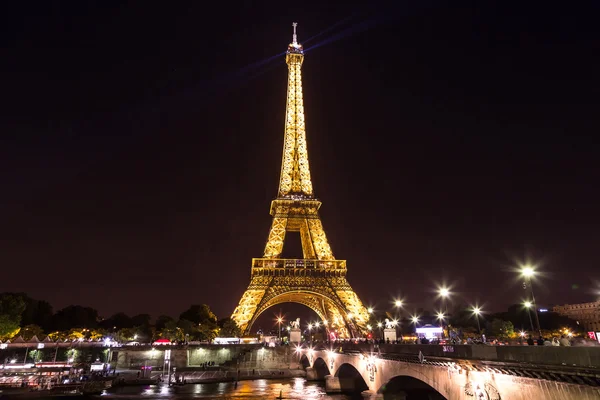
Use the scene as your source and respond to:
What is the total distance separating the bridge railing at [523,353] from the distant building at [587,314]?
4650 inches

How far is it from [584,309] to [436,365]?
13006cm

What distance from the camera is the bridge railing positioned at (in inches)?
490

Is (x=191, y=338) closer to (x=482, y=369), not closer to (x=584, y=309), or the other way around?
(x=482, y=369)

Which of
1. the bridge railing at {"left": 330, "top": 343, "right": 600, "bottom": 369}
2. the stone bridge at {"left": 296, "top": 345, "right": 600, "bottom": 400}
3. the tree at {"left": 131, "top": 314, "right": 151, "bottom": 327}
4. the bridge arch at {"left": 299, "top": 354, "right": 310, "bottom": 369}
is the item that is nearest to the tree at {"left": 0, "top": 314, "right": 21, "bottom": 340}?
the bridge arch at {"left": 299, "top": 354, "right": 310, "bottom": 369}

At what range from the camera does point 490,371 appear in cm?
1380

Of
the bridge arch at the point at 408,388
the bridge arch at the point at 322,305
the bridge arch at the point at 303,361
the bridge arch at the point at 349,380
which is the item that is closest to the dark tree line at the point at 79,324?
the bridge arch at the point at 322,305

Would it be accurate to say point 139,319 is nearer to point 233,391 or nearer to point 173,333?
point 173,333

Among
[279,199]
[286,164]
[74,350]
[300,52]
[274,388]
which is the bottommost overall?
[274,388]

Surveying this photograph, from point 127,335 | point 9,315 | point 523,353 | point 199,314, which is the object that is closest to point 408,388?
point 523,353

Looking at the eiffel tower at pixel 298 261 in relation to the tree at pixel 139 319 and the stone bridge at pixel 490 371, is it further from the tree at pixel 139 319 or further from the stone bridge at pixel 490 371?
the tree at pixel 139 319

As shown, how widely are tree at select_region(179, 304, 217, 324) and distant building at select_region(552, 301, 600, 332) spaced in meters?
103

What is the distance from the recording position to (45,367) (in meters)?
54.3

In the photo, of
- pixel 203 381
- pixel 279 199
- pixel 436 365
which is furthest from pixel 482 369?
pixel 279 199

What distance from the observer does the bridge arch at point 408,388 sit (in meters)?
26.6
